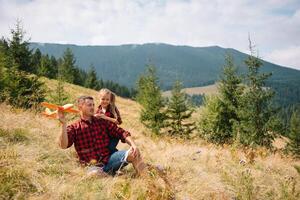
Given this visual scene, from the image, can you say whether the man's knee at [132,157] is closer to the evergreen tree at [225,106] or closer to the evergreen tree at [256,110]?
the evergreen tree at [256,110]

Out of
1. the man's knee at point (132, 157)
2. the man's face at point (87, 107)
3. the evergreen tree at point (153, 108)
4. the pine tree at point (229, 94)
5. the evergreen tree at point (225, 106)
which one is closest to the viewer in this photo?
the man's knee at point (132, 157)

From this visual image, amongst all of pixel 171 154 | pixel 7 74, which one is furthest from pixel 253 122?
pixel 7 74

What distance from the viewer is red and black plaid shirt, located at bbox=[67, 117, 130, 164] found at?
6.27m

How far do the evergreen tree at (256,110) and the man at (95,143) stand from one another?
1118 cm

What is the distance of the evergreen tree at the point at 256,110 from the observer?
1683cm

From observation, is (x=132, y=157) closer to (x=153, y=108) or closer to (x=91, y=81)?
(x=153, y=108)

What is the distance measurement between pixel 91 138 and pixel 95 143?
0.12m

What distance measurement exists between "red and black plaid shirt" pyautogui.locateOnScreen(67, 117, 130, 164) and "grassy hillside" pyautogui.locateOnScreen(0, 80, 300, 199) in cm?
30

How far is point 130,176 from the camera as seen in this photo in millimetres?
6148

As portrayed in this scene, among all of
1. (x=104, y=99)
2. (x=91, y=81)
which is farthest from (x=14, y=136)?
(x=91, y=81)

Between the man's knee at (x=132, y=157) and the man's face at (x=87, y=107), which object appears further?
the man's face at (x=87, y=107)

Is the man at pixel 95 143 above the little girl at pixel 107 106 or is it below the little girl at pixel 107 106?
below

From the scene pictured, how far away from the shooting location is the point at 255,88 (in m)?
17.9

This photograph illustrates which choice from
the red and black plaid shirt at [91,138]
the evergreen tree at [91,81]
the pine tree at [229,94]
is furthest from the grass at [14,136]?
the evergreen tree at [91,81]
